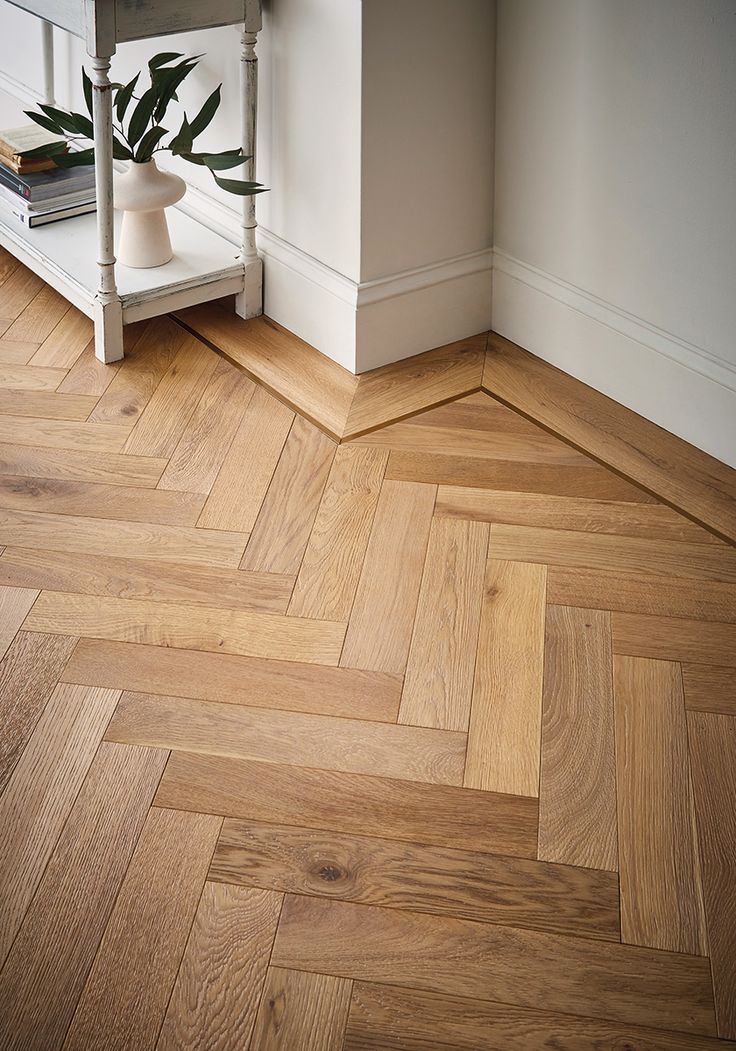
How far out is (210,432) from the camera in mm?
2211

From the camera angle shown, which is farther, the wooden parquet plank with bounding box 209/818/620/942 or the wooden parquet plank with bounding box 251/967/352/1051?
the wooden parquet plank with bounding box 209/818/620/942

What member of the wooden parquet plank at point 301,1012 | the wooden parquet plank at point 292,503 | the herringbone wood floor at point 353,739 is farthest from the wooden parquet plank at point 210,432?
the wooden parquet plank at point 301,1012

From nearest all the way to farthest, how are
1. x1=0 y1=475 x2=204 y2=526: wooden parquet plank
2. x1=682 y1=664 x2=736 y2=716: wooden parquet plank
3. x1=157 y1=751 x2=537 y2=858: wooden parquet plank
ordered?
x1=157 y1=751 x2=537 y2=858: wooden parquet plank → x1=682 y1=664 x2=736 y2=716: wooden parquet plank → x1=0 y1=475 x2=204 y2=526: wooden parquet plank

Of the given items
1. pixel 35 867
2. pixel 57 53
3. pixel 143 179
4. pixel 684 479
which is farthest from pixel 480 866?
pixel 57 53

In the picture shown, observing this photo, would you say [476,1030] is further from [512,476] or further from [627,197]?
[627,197]

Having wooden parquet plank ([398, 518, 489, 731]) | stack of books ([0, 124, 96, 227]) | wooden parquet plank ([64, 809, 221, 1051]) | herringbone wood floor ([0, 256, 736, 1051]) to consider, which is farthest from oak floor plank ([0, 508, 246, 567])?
stack of books ([0, 124, 96, 227])

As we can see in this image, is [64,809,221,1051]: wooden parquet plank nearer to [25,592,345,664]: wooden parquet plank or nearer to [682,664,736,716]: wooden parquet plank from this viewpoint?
[25,592,345,664]: wooden parquet plank

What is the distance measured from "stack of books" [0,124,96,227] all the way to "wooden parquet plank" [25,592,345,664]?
47.4 inches

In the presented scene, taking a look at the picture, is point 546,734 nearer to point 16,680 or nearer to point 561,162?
point 16,680

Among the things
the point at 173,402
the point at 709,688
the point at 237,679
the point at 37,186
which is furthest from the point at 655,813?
the point at 37,186

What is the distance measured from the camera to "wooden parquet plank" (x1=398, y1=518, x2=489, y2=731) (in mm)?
1625

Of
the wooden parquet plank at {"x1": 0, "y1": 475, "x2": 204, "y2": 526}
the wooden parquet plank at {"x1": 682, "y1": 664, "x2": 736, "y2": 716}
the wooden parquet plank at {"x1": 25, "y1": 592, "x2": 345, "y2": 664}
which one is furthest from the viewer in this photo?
the wooden parquet plank at {"x1": 0, "y1": 475, "x2": 204, "y2": 526}

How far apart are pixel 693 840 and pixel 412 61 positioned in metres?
1.50

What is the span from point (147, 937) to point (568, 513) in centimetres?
106
